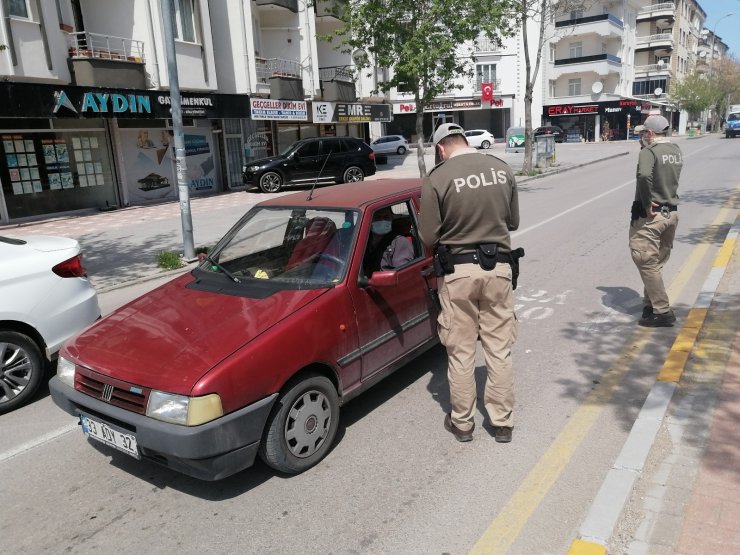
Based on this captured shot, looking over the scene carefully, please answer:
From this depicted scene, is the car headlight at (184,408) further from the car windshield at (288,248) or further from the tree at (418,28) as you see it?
the tree at (418,28)

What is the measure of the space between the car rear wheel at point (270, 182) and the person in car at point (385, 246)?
1750cm

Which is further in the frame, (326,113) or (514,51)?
(514,51)

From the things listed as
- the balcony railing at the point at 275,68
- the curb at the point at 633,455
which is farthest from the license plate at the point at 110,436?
the balcony railing at the point at 275,68

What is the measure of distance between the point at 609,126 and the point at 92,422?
61.9 m

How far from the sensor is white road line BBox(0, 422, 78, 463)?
13.2 ft

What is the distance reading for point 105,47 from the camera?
59.9ft

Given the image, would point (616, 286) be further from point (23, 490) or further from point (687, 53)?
point (687, 53)

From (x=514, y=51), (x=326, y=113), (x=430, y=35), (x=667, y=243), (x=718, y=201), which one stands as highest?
(x=514, y=51)

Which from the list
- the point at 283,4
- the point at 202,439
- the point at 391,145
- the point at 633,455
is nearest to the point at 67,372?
the point at 202,439

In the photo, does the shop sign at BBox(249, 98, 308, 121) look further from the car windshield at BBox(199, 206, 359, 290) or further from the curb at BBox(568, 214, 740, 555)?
the curb at BBox(568, 214, 740, 555)

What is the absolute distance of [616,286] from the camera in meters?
7.32

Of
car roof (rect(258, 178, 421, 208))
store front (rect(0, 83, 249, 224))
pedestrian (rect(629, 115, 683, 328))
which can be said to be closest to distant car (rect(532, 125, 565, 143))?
store front (rect(0, 83, 249, 224))

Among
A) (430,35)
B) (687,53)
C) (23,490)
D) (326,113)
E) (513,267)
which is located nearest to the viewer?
(23,490)

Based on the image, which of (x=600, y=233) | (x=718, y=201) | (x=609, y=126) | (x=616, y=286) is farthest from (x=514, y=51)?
(x=616, y=286)
